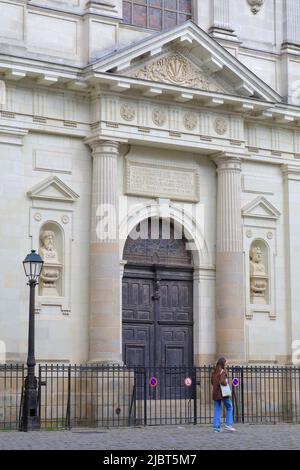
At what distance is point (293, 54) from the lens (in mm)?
32281

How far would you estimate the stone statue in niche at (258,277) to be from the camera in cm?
3105

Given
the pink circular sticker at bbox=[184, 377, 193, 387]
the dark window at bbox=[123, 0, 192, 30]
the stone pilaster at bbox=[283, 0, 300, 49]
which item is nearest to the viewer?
the pink circular sticker at bbox=[184, 377, 193, 387]

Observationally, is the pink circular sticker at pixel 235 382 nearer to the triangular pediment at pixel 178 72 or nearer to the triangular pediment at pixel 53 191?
the triangular pediment at pixel 53 191

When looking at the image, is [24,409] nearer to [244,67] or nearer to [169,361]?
[169,361]

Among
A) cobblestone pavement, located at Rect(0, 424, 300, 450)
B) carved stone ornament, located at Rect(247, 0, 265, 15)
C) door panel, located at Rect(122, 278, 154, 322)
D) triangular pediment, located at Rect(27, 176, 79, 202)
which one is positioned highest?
carved stone ornament, located at Rect(247, 0, 265, 15)

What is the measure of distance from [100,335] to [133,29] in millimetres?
8167

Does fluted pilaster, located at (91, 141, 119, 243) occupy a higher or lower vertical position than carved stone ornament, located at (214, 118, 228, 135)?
lower

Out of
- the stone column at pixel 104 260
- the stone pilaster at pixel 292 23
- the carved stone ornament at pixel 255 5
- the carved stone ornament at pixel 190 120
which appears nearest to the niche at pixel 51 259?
the stone column at pixel 104 260

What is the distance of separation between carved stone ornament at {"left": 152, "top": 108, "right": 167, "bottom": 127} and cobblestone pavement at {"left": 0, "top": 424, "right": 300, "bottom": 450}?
8.11 metres

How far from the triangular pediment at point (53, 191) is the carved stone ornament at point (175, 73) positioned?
Result: 133 inches

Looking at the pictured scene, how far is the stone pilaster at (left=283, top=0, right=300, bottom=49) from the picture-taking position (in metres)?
Answer: 32.5

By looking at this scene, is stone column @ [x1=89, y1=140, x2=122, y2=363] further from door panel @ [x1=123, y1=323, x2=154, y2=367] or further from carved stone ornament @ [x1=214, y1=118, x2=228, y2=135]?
carved stone ornament @ [x1=214, y1=118, x2=228, y2=135]

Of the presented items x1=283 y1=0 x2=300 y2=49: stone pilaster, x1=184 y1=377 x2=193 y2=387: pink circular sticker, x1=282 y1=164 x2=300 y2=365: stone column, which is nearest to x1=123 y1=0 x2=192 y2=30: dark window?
x1=283 y1=0 x2=300 y2=49: stone pilaster
